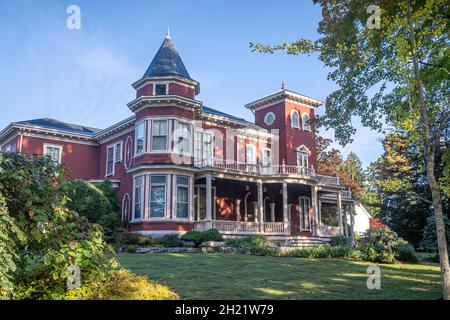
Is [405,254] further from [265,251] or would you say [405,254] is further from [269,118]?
[269,118]

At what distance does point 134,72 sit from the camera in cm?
2616

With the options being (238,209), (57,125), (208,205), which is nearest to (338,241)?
(238,209)

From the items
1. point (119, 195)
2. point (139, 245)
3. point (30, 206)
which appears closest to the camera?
point (30, 206)

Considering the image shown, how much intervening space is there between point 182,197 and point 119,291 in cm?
1773

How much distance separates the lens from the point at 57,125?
28.2 metres

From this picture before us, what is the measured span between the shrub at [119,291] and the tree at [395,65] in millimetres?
4847

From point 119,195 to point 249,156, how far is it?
29.2ft

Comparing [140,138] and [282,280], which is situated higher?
[140,138]

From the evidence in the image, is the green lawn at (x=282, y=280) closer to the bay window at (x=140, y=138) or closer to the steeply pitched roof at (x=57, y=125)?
the bay window at (x=140, y=138)

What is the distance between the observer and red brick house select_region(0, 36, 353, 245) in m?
22.7

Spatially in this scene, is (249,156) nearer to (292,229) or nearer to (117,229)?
(292,229)

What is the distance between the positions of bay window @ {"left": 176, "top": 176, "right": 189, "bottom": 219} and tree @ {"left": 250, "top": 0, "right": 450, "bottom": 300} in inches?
335

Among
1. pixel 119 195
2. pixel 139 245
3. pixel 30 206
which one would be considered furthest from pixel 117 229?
pixel 30 206

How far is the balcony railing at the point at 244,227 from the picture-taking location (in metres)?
22.5
